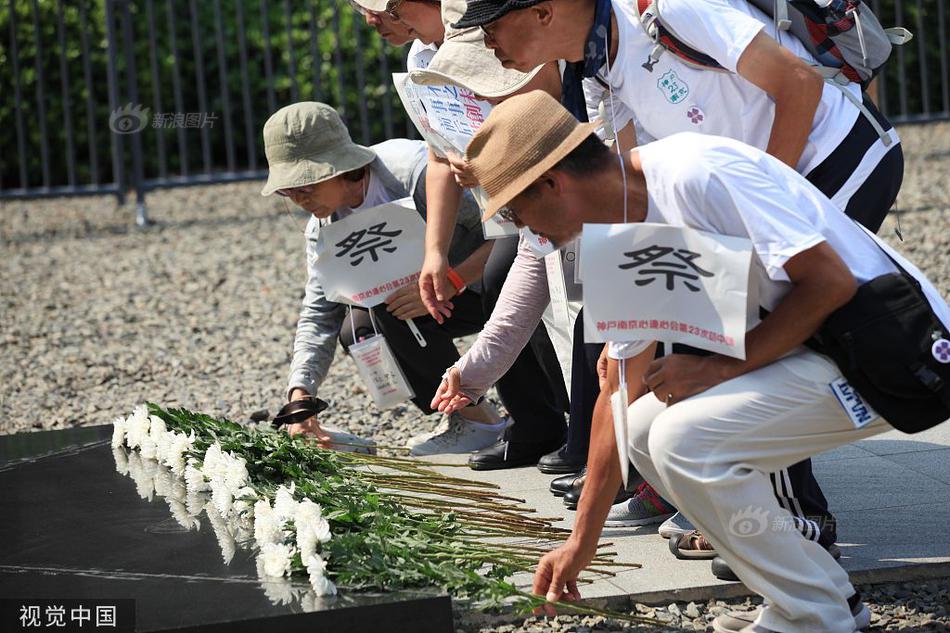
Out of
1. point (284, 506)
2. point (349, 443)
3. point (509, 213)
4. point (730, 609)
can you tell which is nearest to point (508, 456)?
point (349, 443)

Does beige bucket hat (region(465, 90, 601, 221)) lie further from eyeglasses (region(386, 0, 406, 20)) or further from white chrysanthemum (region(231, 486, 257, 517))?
eyeglasses (region(386, 0, 406, 20))

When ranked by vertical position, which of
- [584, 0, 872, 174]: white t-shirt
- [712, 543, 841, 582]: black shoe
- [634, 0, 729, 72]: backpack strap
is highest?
[634, 0, 729, 72]: backpack strap

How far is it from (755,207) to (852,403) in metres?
0.42

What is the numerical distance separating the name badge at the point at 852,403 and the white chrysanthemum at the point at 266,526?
1.22 m

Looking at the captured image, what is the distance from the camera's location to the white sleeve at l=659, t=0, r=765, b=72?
113 inches

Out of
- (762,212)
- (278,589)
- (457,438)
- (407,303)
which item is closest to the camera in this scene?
(762,212)

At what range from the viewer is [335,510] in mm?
3078

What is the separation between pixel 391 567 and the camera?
2756 millimetres

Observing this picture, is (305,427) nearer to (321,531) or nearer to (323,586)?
(321,531)

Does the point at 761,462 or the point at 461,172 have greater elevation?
the point at 461,172

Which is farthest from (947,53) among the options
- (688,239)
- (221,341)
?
(688,239)

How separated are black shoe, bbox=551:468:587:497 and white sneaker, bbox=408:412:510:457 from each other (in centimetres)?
64

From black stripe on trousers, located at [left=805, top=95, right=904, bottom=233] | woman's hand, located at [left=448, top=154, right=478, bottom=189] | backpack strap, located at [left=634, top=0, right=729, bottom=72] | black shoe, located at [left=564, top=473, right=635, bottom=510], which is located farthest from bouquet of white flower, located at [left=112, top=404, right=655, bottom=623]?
backpack strap, located at [left=634, top=0, right=729, bottom=72]

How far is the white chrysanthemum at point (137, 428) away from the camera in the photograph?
3.98 metres
